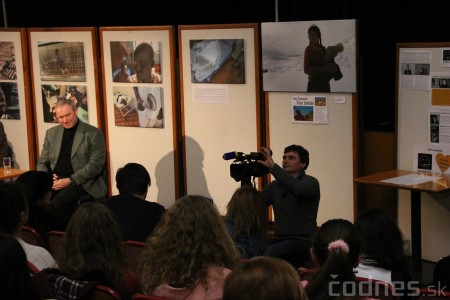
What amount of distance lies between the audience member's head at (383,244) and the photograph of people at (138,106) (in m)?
4.14

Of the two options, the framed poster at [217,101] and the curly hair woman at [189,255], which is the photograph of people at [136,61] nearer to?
the framed poster at [217,101]

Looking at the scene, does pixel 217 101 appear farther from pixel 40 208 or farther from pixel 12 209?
pixel 12 209

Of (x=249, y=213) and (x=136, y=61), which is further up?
(x=136, y=61)

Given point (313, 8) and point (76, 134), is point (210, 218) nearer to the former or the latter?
point (76, 134)

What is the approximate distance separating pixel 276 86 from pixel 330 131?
25.9 inches

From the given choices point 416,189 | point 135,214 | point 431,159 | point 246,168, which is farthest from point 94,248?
point 431,159

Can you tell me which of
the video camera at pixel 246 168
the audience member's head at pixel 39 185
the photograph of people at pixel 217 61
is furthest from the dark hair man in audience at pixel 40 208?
the photograph of people at pixel 217 61

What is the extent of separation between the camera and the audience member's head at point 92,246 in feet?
11.3

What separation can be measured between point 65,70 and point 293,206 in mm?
3516

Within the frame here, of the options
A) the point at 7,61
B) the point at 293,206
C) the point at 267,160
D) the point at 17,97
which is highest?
the point at 7,61

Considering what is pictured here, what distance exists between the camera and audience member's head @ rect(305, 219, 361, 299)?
279 cm

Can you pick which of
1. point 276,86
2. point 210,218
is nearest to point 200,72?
point 276,86

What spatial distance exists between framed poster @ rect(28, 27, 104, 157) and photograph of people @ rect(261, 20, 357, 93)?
6.41 ft

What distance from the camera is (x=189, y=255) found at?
3.16m
